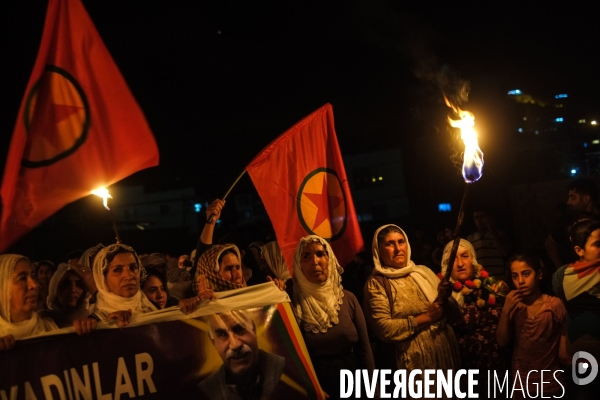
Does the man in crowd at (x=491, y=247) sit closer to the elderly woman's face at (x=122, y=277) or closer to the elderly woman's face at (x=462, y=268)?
the elderly woman's face at (x=462, y=268)

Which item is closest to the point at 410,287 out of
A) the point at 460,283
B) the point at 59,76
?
the point at 460,283

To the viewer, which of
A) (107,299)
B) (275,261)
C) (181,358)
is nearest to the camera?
(181,358)

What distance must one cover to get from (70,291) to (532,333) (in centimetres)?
353

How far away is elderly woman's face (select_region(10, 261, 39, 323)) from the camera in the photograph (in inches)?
159

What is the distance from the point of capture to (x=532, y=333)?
5176 mm

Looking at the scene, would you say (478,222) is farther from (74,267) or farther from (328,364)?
(74,267)

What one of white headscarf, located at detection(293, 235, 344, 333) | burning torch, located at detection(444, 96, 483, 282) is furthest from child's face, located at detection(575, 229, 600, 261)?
white headscarf, located at detection(293, 235, 344, 333)

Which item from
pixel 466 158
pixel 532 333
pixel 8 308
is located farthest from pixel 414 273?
pixel 8 308

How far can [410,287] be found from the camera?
548cm

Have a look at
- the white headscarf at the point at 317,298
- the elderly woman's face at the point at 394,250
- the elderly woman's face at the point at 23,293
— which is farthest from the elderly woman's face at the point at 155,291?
the elderly woman's face at the point at 394,250

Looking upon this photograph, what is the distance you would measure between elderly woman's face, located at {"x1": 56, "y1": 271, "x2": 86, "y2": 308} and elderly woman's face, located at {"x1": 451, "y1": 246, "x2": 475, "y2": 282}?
310cm

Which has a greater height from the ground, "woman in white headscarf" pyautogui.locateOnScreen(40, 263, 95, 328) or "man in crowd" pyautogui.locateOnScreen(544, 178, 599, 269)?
"man in crowd" pyautogui.locateOnScreen(544, 178, 599, 269)

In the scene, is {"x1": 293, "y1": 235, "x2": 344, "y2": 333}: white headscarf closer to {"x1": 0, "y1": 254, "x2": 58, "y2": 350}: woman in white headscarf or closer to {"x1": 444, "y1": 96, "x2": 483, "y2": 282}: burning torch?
{"x1": 444, "y1": 96, "x2": 483, "y2": 282}: burning torch

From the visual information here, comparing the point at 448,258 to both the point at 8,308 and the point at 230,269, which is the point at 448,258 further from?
the point at 8,308
